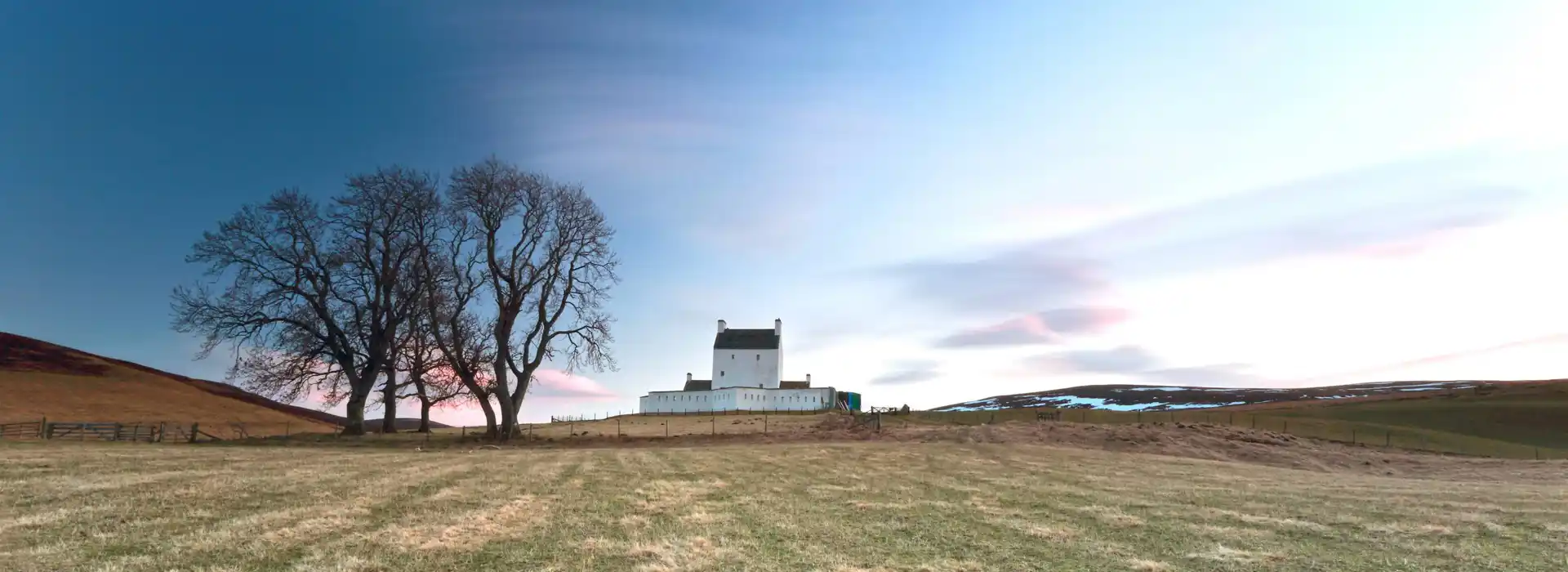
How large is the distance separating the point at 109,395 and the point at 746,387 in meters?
57.3

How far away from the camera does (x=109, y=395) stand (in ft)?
201

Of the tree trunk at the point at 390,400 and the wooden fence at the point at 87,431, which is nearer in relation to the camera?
the wooden fence at the point at 87,431

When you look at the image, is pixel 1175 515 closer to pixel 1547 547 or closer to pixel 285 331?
pixel 1547 547

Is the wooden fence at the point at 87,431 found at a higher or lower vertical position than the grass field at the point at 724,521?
lower

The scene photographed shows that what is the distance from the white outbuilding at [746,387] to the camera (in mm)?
88250

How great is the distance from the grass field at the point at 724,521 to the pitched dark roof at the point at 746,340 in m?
70.6

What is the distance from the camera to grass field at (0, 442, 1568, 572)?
35.4 feet

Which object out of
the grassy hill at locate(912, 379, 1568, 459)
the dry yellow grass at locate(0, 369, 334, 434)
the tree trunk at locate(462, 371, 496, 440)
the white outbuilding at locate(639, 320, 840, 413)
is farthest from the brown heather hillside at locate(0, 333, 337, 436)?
the grassy hill at locate(912, 379, 1568, 459)

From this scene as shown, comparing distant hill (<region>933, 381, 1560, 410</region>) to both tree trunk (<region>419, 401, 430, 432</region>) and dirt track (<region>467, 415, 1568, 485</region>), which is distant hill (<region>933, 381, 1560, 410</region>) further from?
tree trunk (<region>419, 401, 430, 432</region>)

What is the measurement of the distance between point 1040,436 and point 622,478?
109 feet

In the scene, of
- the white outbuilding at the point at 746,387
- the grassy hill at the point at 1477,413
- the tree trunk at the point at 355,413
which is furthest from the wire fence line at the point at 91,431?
the grassy hill at the point at 1477,413

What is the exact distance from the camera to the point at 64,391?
5953 centimetres

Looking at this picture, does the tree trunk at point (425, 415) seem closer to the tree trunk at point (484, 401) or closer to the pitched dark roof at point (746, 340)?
the tree trunk at point (484, 401)

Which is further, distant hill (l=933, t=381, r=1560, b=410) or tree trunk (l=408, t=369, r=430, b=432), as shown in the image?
distant hill (l=933, t=381, r=1560, b=410)
